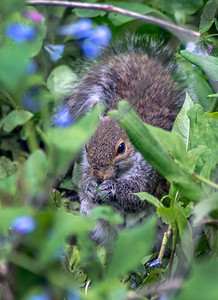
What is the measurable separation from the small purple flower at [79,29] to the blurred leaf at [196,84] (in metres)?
0.81

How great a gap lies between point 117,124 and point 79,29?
0.95 meters

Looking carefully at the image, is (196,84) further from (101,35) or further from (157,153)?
(157,153)

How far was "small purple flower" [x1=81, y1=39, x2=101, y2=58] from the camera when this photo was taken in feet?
9.36

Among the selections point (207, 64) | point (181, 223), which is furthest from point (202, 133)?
Answer: point (181, 223)

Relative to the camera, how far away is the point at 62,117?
2.79 metres

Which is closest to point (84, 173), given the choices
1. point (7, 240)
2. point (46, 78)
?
point (46, 78)

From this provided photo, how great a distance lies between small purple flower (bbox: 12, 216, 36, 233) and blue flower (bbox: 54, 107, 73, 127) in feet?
6.57

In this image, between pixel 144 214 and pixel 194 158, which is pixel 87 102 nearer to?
pixel 144 214

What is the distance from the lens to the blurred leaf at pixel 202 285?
0.69 m

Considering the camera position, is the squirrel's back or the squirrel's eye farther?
the squirrel's back

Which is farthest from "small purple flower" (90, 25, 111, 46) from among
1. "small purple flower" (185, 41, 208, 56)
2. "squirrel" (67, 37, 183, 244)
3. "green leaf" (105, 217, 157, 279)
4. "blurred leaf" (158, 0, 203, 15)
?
"green leaf" (105, 217, 157, 279)

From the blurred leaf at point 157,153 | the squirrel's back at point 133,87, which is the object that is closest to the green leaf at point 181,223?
the blurred leaf at point 157,153

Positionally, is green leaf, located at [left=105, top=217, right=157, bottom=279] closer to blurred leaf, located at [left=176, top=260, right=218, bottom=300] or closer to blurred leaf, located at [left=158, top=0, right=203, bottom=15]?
blurred leaf, located at [left=176, top=260, right=218, bottom=300]

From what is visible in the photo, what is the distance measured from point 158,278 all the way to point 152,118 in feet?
3.12
